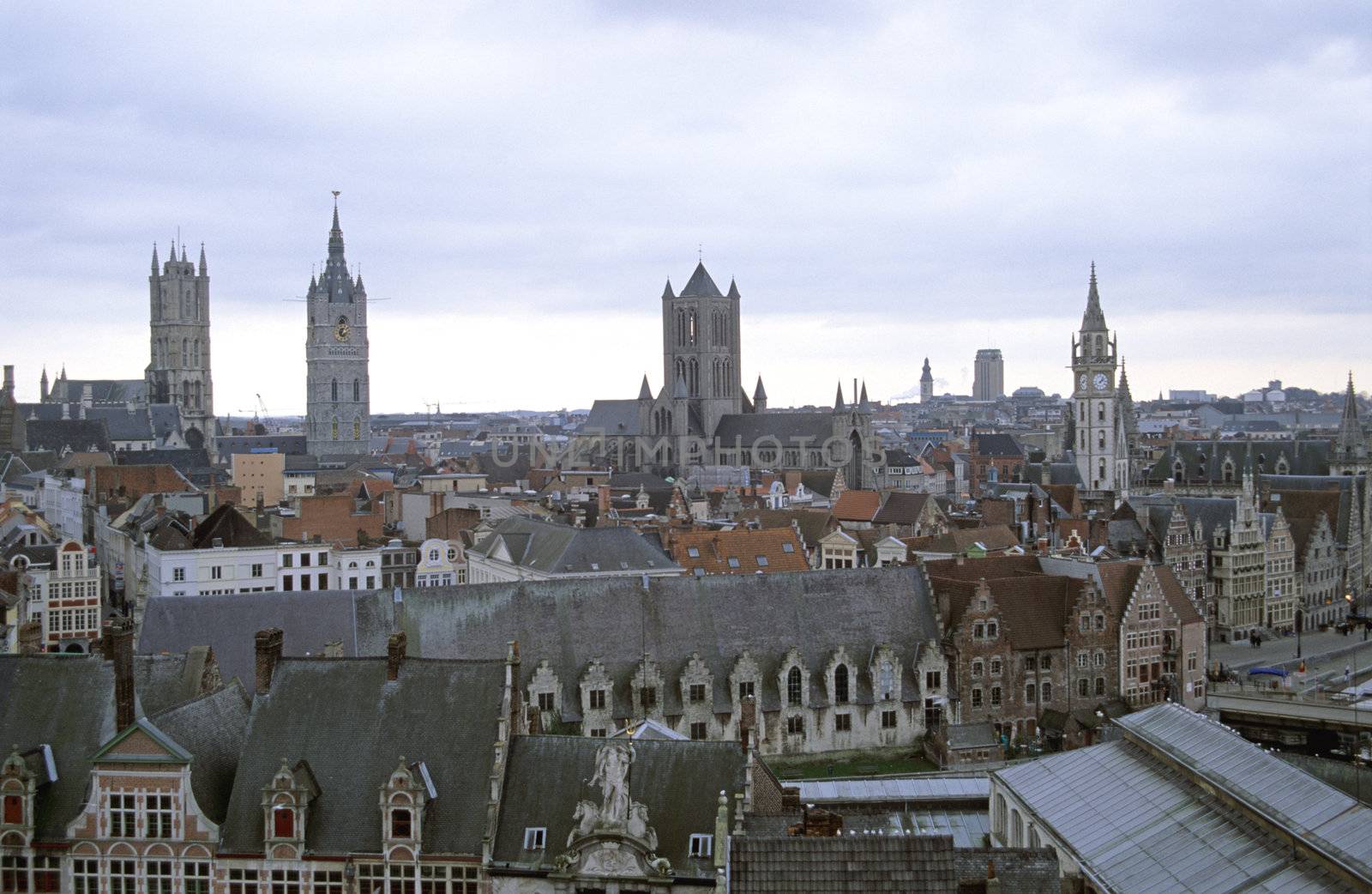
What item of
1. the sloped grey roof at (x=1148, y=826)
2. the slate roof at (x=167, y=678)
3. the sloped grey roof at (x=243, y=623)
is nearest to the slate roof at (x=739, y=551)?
the sloped grey roof at (x=243, y=623)

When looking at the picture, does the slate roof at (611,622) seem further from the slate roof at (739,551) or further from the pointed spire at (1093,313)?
the pointed spire at (1093,313)

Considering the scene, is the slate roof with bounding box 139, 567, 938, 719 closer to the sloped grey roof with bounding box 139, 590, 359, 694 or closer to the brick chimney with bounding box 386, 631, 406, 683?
the sloped grey roof with bounding box 139, 590, 359, 694

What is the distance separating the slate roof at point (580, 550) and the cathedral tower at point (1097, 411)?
7967cm

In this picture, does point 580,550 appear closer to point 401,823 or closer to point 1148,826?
point 401,823

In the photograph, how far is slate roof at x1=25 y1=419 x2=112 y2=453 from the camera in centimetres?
19362

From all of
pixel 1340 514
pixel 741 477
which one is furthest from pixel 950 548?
pixel 741 477

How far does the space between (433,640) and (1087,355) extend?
114063 mm

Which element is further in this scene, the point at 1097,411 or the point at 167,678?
the point at 1097,411

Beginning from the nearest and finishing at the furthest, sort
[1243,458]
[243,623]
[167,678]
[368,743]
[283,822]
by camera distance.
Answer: [283,822] → [368,743] → [167,678] → [243,623] → [1243,458]

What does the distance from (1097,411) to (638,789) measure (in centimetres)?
13005

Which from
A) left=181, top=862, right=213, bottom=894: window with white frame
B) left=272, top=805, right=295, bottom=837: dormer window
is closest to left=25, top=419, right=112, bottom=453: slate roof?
left=181, top=862, right=213, bottom=894: window with white frame

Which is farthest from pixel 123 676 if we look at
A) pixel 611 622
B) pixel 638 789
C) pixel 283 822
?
pixel 611 622

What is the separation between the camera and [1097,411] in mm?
159125

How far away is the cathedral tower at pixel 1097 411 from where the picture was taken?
15888 cm
